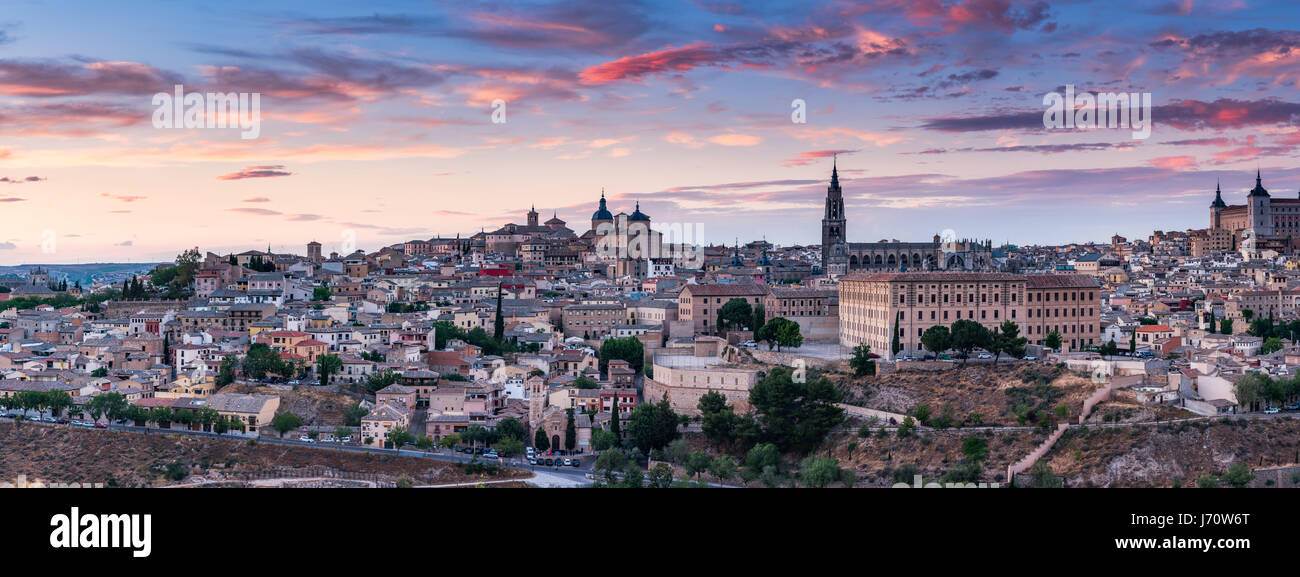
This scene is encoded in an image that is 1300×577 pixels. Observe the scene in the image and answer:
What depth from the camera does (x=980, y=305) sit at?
21.4 m

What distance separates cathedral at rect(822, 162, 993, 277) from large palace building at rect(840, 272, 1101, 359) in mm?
18948

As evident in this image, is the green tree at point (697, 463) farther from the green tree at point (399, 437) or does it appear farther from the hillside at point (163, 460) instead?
the green tree at point (399, 437)

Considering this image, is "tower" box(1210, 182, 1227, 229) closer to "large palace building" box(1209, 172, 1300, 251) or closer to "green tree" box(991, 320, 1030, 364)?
"large palace building" box(1209, 172, 1300, 251)

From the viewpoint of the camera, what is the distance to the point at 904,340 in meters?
21.0

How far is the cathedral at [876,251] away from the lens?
41969 mm

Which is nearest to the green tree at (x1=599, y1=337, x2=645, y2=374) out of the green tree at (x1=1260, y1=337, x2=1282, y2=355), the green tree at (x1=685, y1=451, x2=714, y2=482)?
the green tree at (x1=685, y1=451, x2=714, y2=482)

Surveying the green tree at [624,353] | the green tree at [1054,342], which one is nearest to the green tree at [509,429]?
the green tree at [624,353]

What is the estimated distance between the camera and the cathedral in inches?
1652

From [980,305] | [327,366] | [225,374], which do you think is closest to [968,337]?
[980,305]

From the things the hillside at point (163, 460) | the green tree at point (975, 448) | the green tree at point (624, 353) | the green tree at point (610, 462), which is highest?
the green tree at point (624, 353)

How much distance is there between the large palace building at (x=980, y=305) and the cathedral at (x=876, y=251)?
18.9 meters
